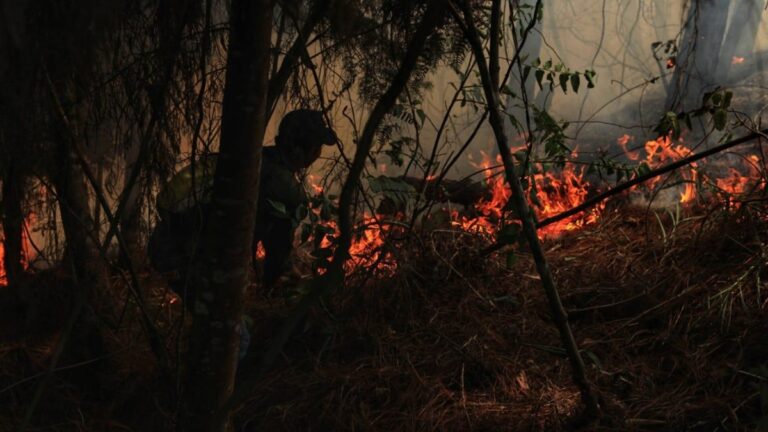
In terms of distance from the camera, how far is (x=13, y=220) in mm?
3334

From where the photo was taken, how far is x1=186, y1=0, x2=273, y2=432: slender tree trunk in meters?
2.30

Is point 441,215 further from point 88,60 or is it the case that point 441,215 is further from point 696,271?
point 88,60

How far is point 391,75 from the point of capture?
3.07 metres

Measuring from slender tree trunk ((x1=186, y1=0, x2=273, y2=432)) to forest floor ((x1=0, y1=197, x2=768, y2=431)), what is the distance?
A: 1.77 feet

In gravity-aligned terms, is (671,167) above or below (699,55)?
below

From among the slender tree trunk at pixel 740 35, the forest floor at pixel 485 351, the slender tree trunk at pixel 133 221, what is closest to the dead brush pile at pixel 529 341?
the forest floor at pixel 485 351

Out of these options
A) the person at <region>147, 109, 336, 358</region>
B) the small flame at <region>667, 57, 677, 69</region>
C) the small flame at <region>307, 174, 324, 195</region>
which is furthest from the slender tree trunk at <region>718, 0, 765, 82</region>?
the person at <region>147, 109, 336, 358</region>

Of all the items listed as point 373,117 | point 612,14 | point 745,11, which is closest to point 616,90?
point 612,14

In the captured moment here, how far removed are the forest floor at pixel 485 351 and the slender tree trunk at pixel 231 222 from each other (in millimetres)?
540

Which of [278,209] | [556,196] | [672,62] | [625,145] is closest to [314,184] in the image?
[278,209]

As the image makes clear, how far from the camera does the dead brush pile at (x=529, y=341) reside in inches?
125

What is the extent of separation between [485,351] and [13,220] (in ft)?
6.50

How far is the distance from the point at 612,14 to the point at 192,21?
11.9 feet

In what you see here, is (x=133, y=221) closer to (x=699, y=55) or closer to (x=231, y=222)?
(x=231, y=222)
